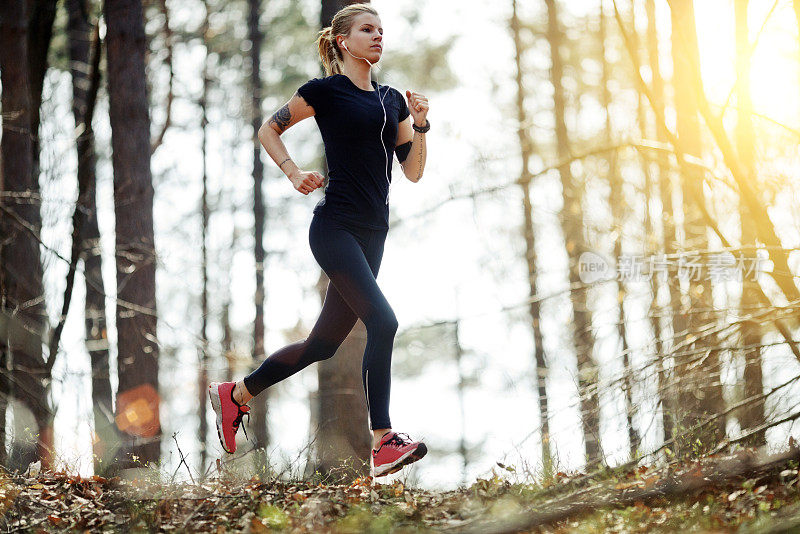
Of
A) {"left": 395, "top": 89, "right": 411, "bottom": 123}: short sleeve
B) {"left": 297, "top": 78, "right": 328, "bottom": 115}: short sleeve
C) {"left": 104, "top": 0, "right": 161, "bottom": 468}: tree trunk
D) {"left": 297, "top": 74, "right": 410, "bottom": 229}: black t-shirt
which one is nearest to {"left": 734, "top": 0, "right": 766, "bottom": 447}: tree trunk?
{"left": 395, "top": 89, "right": 411, "bottom": 123}: short sleeve

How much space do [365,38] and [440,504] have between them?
103 inches

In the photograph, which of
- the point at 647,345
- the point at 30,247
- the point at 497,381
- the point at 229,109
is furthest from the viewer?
the point at 229,109

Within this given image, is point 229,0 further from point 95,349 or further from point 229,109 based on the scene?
point 95,349

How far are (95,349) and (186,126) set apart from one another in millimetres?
5869

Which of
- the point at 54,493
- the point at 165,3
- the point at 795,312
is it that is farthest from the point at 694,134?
the point at 165,3

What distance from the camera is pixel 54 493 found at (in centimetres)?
499

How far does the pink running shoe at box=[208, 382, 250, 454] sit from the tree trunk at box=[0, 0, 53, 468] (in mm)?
5309

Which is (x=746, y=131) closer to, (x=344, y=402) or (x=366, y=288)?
(x=366, y=288)

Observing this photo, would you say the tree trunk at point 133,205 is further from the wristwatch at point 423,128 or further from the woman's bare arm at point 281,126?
the wristwatch at point 423,128

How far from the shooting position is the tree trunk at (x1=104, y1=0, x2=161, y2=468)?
962 cm

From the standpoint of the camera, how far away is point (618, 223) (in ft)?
28.2

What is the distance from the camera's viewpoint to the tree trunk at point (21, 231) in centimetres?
928

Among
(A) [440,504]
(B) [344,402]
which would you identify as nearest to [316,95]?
(A) [440,504]

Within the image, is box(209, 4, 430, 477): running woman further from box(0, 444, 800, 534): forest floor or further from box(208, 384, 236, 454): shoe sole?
box(0, 444, 800, 534): forest floor
